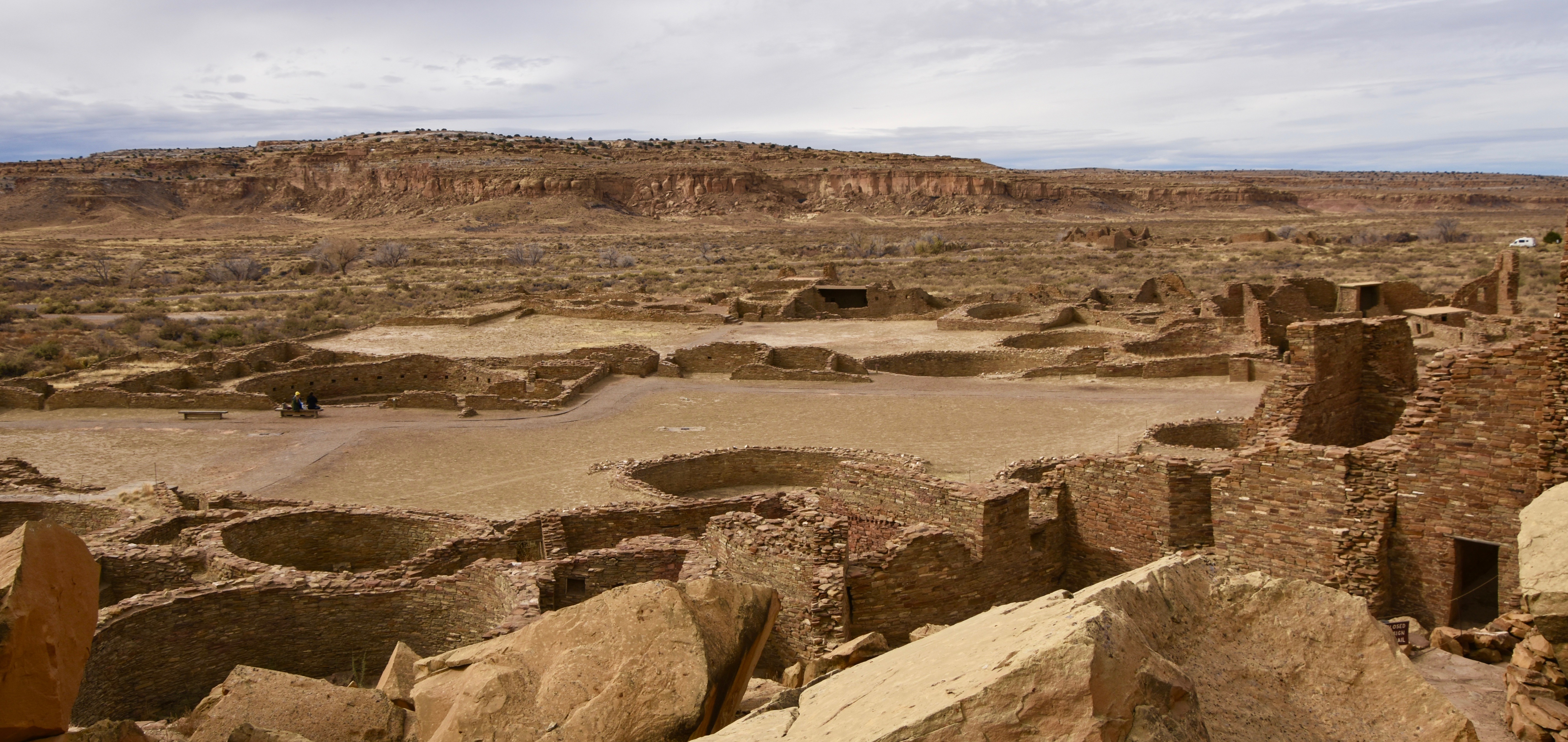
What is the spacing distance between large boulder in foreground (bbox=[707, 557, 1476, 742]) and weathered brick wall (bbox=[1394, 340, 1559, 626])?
391 centimetres

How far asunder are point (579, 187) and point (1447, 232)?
268 feet

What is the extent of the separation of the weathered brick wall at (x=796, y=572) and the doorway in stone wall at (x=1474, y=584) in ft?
17.6

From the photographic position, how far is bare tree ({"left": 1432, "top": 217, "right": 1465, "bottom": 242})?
68.1 metres

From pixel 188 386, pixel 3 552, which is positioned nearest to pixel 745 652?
pixel 3 552

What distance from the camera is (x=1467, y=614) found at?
872 centimetres

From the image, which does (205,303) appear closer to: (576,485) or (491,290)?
(491,290)

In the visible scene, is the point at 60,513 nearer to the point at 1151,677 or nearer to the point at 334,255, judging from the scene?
the point at 1151,677

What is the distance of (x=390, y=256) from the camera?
6906 centimetres

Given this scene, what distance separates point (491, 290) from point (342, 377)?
25.6m

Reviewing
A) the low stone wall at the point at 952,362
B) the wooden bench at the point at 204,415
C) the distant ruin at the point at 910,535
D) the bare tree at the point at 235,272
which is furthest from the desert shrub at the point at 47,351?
the bare tree at the point at 235,272

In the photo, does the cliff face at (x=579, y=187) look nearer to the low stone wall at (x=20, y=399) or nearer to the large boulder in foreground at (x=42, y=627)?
the low stone wall at (x=20, y=399)

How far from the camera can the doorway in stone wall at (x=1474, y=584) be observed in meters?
8.45

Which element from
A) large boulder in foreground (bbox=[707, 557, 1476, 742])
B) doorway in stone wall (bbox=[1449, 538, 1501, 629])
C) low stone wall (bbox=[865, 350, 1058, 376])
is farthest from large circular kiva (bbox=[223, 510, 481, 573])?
low stone wall (bbox=[865, 350, 1058, 376])

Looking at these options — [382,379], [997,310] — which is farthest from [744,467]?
[997,310]
